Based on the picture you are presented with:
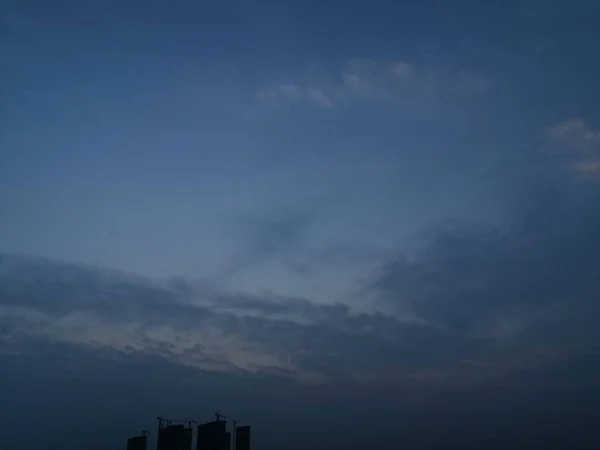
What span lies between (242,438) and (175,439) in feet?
28.0

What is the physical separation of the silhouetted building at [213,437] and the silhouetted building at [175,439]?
4.27 ft

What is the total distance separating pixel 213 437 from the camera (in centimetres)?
6750

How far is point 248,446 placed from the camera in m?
71.1

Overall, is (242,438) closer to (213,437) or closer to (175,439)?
(213,437)

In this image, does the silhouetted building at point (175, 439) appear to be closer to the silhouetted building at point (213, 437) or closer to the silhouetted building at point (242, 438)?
the silhouetted building at point (213, 437)

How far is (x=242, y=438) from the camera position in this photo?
2800 inches

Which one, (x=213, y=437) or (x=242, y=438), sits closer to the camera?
(x=213, y=437)

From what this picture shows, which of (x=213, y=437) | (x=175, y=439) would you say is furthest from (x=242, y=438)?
(x=175, y=439)

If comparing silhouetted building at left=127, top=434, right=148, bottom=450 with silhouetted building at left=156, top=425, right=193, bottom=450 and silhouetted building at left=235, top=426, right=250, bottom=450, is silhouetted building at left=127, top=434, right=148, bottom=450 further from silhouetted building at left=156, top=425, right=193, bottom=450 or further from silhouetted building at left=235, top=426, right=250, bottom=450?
silhouetted building at left=235, top=426, right=250, bottom=450

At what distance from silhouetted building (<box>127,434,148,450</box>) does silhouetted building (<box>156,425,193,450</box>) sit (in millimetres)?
3703

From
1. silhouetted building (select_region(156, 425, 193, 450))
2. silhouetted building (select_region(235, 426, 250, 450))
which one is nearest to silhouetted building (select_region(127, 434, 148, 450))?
silhouetted building (select_region(156, 425, 193, 450))

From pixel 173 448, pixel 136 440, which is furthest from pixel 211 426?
pixel 136 440

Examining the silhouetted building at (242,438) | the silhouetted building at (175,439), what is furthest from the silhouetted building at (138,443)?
the silhouetted building at (242,438)

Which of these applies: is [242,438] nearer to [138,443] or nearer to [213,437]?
[213,437]
